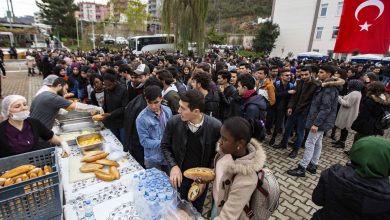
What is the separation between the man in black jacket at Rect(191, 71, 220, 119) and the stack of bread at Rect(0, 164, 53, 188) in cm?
237

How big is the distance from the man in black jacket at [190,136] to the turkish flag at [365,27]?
2834 millimetres

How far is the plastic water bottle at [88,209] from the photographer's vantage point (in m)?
1.71

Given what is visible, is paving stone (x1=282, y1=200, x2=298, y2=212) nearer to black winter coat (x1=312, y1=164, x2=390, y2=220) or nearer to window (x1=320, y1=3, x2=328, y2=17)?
black winter coat (x1=312, y1=164, x2=390, y2=220)

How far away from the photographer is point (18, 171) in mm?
1695

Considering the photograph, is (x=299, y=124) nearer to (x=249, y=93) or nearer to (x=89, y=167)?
(x=249, y=93)

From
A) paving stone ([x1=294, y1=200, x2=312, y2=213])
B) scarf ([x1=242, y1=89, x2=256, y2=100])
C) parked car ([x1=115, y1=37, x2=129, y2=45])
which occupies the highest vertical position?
parked car ([x1=115, y1=37, x2=129, y2=45])

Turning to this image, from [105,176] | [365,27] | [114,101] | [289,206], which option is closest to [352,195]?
[105,176]

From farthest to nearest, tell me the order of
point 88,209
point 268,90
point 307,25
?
point 307,25 < point 268,90 < point 88,209

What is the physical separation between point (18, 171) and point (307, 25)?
34882 millimetres

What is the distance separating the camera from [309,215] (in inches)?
126

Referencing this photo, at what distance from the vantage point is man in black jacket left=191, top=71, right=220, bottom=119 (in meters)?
3.52

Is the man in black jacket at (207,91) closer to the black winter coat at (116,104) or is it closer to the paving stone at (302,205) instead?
the black winter coat at (116,104)

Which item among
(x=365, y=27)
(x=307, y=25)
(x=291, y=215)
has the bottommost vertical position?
(x=291, y=215)

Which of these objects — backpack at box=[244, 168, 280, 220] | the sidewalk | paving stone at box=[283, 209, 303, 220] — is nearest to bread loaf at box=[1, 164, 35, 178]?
backpack at box=[244, 168, 280, 220]
